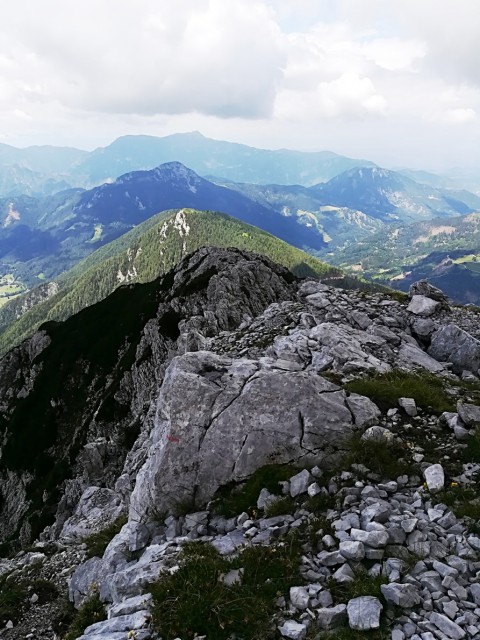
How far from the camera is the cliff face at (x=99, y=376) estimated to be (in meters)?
52.4

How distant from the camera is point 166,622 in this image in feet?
27.5

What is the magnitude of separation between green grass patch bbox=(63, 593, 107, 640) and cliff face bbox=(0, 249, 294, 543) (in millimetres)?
25300

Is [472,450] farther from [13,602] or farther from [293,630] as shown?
[13,602]

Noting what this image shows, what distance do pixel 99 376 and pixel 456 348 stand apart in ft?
219

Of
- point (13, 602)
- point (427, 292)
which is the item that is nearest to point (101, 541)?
point (13, 602)

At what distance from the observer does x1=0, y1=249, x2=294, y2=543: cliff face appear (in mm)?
52406

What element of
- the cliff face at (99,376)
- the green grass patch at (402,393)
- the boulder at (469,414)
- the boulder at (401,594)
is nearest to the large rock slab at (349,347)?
the green grass patch at (402,393)

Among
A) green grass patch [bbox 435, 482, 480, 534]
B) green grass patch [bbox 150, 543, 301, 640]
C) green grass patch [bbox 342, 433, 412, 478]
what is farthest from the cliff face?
green grass patch [bbox 435, 482, 480, 534]

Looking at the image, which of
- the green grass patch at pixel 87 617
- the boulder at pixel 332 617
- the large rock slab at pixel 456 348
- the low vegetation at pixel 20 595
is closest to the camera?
the boulder at pixel 332 617

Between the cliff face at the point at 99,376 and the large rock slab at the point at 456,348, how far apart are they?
21.2 metres

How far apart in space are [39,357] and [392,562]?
102639 millimetres

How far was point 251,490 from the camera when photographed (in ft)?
40.5

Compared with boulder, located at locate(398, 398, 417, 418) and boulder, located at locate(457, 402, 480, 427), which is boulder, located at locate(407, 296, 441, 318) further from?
boulder, located at locate(457, 402, 480, 427)

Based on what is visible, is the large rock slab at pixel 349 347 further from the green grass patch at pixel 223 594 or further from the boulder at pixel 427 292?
the boulder at pixel 427 292
